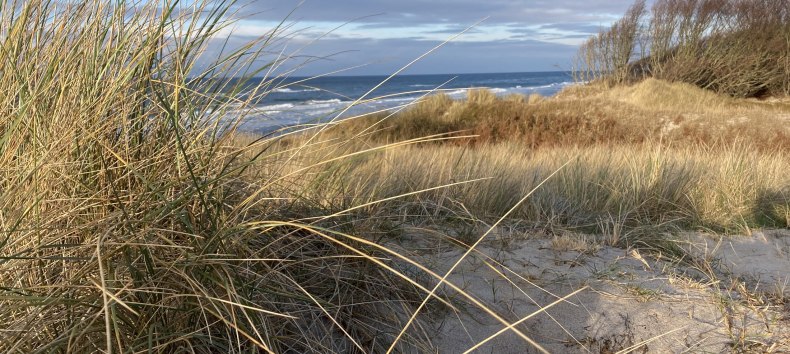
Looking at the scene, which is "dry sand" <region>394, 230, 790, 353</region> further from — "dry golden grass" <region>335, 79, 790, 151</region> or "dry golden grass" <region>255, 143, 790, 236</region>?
"dry golden grass" <region>335, 79, 790, 151</region>

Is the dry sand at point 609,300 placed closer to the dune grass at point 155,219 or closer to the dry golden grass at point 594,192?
the dune grass at point 155,219

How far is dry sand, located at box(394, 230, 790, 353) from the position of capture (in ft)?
7.06

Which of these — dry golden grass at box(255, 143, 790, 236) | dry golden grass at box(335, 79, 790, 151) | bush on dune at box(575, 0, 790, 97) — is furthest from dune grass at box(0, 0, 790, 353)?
bush on dune at box(575, 0, 790, 97)

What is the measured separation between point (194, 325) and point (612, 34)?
2269cm

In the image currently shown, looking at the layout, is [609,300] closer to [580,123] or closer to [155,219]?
[155,219]

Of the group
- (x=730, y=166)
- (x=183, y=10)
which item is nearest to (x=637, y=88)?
(x=730, y=166)

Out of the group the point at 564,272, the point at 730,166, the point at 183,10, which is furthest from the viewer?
the point at 730,166

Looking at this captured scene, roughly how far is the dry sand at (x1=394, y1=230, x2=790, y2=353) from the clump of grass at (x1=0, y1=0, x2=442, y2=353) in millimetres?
371

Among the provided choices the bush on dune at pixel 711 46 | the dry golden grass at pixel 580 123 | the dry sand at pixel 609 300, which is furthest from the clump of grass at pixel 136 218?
the bush on dune at pixel 711 46

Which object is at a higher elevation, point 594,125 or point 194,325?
point 194,325

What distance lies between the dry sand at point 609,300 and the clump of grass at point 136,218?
37 cm

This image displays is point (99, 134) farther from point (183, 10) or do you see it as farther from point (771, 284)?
point (771, 284)

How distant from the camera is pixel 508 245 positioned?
3.00 meters

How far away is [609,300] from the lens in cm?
244
